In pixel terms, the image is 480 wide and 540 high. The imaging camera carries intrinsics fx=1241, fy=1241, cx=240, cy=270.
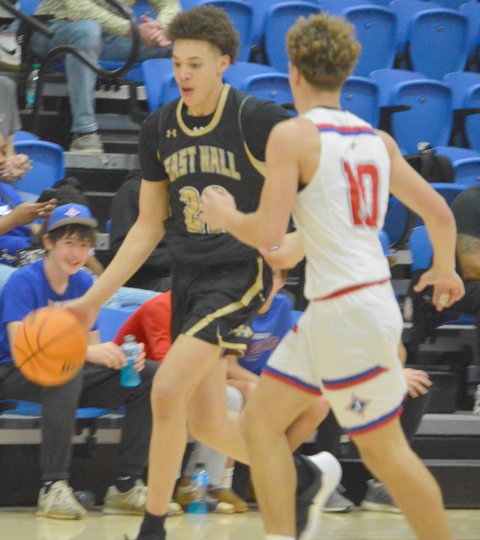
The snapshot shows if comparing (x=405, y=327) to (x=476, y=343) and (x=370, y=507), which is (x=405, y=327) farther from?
(x=370, y=507)

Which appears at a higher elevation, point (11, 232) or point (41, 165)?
point (41, 165)

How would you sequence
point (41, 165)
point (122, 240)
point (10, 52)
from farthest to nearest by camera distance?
point (10, 52) → point (41, 165) → point (122, 240)

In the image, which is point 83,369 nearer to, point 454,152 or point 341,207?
point 341,207

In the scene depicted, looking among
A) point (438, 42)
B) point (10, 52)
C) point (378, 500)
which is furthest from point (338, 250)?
point (438, 42)

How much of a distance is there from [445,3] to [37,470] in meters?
6.55

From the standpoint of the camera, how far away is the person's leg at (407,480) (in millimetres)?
3674

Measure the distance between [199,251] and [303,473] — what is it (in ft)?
2.79

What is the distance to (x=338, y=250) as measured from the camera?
12.1ft

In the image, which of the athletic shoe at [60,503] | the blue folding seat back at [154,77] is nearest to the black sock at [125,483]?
the athletic shoe at [60,503]

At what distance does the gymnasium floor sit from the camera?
5047 millimetres

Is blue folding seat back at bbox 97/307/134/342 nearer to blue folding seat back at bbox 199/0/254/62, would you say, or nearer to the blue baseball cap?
the blue baseball cap

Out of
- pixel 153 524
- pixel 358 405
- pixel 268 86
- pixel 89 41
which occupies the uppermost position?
pixel 89 41

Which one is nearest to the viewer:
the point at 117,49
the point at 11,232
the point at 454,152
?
the point at 11,232

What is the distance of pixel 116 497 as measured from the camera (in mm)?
5555
